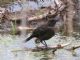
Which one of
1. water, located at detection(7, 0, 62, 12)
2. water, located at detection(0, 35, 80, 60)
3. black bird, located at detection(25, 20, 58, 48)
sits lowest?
water, located at detection(7, 0, 62, 12)

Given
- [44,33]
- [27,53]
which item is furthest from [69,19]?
[27,53]

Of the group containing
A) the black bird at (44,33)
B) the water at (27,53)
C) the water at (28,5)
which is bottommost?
the water at (28,5)

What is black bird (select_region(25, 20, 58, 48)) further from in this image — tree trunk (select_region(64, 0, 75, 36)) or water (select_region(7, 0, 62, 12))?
water (select_region(7, 0, 62, 12))

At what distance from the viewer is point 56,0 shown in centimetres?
1023

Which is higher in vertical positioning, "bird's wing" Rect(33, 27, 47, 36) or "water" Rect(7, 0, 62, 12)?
"bird's wing" Rect(33, 27, 47, 36)

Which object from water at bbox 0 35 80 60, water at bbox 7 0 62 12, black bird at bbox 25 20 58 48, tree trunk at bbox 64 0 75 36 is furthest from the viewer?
water at bbox 7 0 62 12

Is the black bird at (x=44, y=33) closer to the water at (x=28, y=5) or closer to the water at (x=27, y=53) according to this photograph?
the water at (x=27, y=53)

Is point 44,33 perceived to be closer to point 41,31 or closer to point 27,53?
point 41,31

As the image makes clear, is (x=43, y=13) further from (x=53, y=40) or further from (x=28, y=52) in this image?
(x=28, y=52)

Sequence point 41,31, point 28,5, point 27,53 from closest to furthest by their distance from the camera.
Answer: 1. point 27,53
2. point 41,31
3. point 28,5

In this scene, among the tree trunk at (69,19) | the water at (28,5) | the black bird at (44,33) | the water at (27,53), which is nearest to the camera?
the water at (27,53)

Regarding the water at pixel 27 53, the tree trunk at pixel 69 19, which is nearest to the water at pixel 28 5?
the tree trunk at pixel 69 19

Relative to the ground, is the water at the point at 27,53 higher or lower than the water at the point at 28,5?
higher

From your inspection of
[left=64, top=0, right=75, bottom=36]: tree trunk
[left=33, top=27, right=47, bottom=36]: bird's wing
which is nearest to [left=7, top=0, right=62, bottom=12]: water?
[left=64, top=0, right=75, bottom=36]: tree trunk
